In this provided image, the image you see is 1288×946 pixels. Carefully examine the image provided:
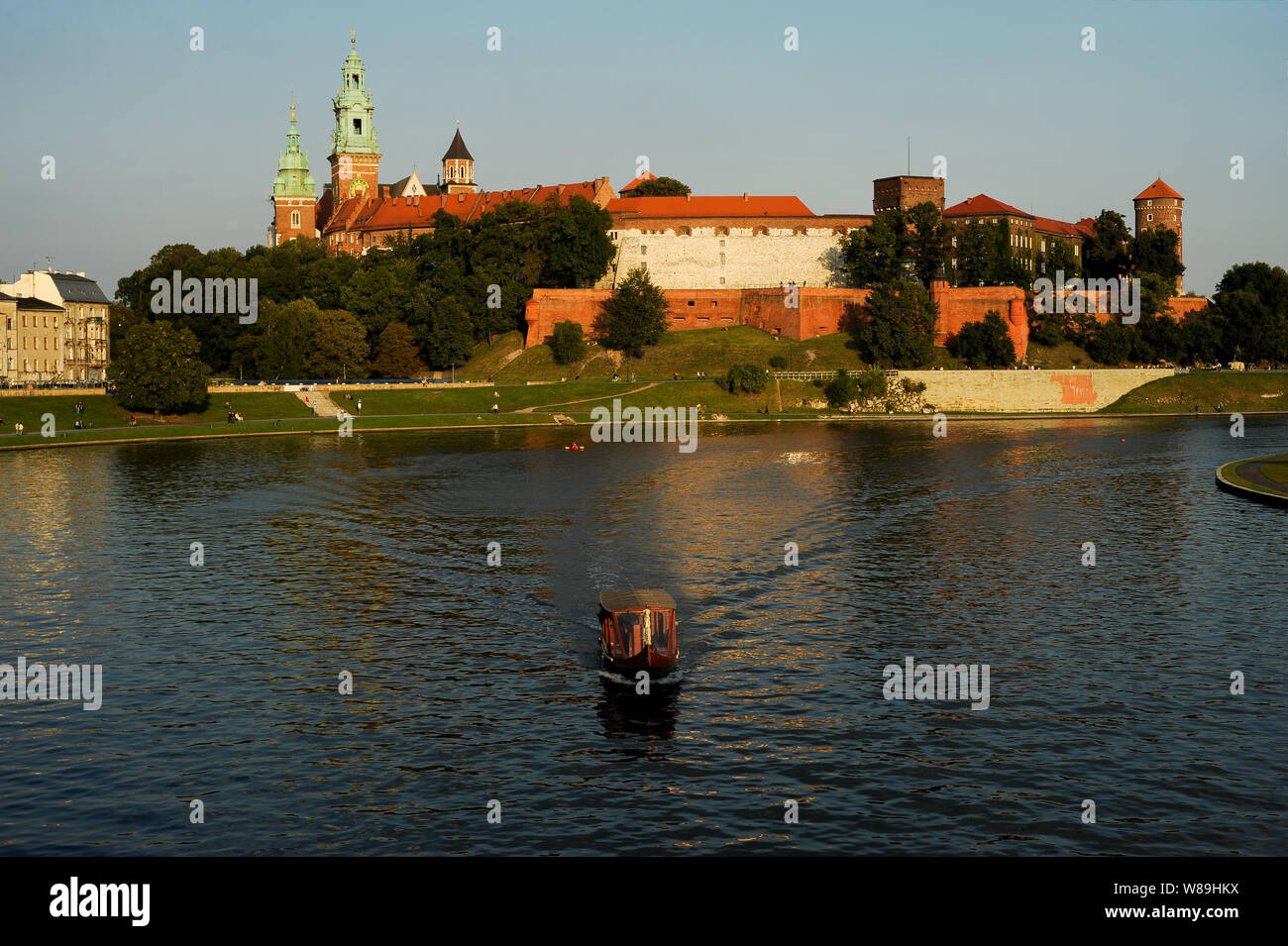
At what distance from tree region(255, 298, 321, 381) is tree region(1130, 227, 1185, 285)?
100 meters

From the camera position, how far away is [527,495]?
2542 inches

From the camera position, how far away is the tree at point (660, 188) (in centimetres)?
17888

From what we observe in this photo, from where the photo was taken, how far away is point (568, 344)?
132625mm

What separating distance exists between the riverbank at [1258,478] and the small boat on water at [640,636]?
39.3 meters

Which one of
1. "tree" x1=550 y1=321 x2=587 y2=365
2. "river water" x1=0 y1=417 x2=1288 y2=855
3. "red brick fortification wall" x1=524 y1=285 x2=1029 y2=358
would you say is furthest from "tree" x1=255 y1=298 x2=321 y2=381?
"river water" x1=0 y1=417 x2=1288 y2=855

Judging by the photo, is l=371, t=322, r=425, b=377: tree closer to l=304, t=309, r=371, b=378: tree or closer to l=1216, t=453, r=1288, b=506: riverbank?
l=304, t=309, r=371, b=378: tree

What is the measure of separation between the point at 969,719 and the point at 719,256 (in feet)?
435

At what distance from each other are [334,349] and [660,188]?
6870 centimetres
